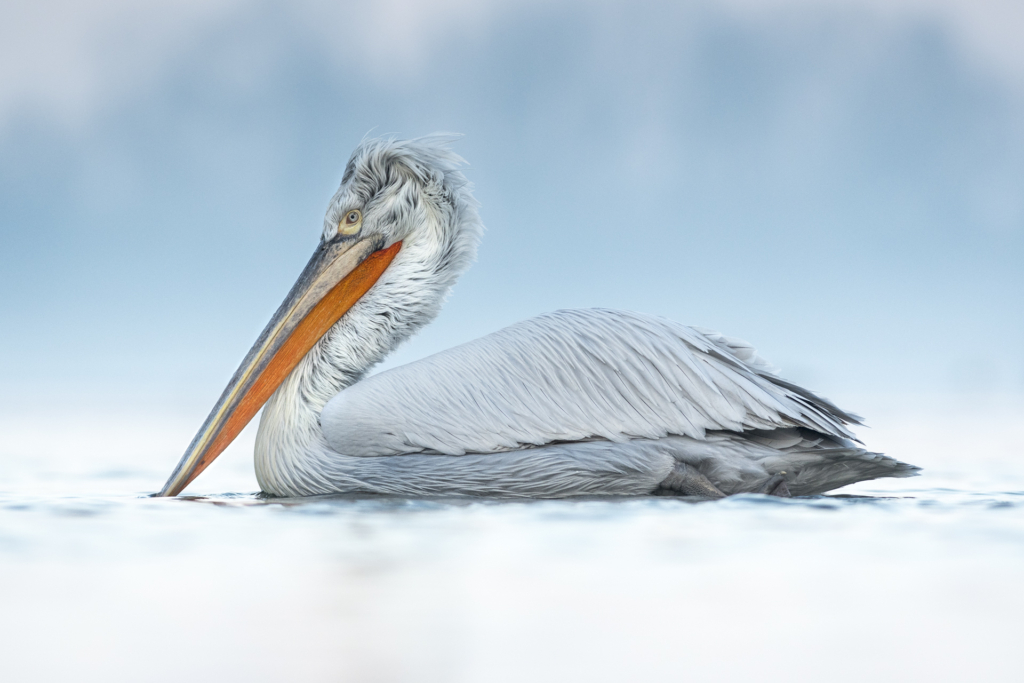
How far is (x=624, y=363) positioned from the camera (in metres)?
4.11

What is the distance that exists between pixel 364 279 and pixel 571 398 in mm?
1396

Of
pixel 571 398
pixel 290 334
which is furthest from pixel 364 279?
pixel 571 398

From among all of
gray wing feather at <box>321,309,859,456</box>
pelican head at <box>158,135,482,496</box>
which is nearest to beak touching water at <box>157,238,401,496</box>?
pelican head at <box>158,135,482,496</box>

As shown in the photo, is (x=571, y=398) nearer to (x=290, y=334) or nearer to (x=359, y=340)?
(x=359, y=340)

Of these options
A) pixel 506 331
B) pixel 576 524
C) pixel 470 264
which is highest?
pixel 470 264

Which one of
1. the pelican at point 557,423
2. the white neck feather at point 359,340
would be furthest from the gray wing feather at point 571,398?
the white neck feather at point 359,340

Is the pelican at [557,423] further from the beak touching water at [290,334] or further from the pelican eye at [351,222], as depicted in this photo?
the pelican eye at [351,222]

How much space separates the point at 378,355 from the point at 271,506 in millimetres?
1064

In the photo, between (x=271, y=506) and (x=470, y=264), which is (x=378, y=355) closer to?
(x=470, y=264)

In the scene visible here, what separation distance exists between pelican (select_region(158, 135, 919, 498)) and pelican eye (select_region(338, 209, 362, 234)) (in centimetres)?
69

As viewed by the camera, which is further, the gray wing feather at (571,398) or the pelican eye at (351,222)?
the pelican eye at (351,222)

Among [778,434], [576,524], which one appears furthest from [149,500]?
[778,434]

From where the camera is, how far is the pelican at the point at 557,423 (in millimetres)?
3977

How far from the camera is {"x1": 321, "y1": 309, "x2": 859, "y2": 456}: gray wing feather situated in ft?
13.1
